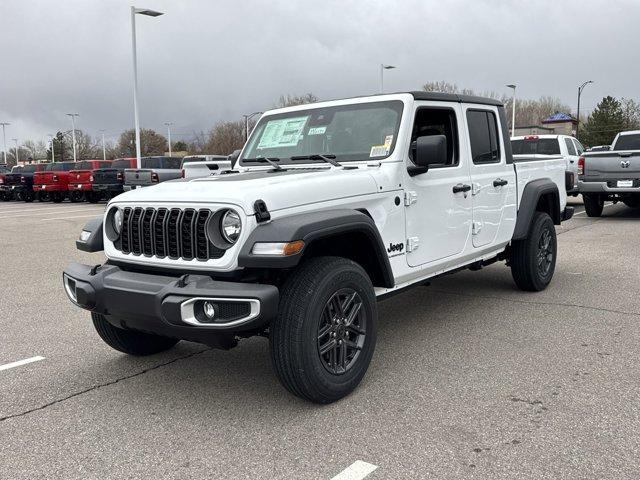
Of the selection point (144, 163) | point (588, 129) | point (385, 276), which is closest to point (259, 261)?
point (385, 276)

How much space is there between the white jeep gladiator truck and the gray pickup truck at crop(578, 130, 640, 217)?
349 inches

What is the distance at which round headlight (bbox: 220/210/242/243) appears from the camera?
11.0 ft

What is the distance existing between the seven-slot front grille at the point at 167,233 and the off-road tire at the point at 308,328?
489 millimetres

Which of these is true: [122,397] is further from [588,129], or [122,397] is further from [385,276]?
[588,129]

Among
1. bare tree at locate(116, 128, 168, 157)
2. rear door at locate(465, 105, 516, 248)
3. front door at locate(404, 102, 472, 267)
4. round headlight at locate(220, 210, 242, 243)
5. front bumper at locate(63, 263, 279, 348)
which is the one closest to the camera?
front bumper at locate(63, 263, 279, 348)

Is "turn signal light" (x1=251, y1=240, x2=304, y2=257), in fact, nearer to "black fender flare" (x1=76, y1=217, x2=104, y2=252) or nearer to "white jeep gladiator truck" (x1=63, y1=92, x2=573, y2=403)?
A: "white jeep gladiator truck" (x1=63, y1=92, x2=573, y2=403)

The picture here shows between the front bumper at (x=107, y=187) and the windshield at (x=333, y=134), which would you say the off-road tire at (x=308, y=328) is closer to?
the windshield at (x=333, y=134)

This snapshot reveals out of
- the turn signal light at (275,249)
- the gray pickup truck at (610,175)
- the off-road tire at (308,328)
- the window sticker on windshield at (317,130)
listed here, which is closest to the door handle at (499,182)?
the window sticker on windshield at (317,130)

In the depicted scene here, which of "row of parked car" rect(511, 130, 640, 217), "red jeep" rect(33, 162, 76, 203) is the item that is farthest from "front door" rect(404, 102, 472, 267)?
"red jeep" rect(33, 162, 76, 203)

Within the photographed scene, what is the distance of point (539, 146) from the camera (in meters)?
15.1

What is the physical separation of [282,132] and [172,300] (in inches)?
89.3

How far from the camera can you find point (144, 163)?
81.6ft

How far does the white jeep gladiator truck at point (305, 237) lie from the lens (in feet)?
10.8

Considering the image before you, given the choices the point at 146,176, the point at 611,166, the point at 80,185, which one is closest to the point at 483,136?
the point at 611,166
